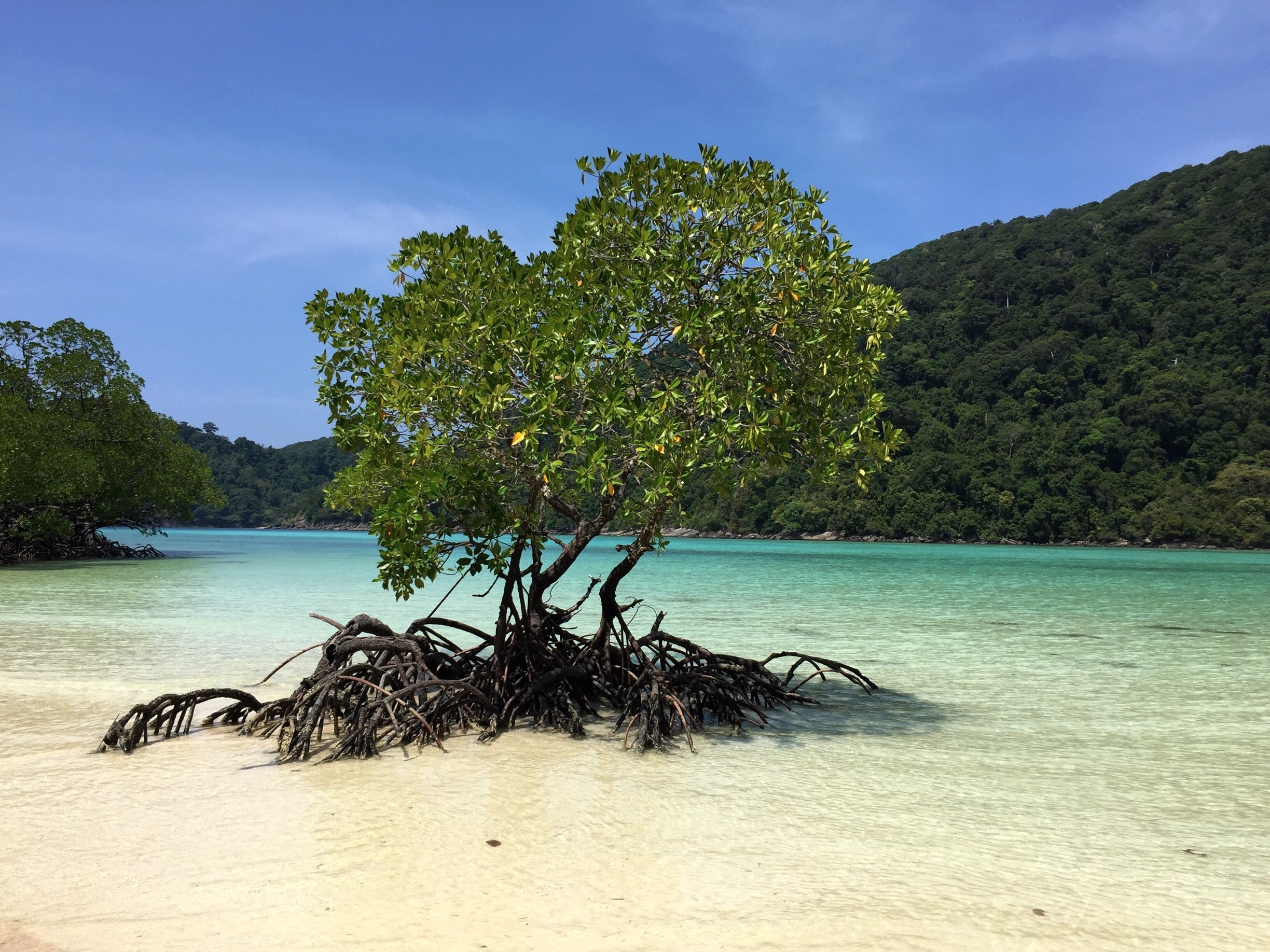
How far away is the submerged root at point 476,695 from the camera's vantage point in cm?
629

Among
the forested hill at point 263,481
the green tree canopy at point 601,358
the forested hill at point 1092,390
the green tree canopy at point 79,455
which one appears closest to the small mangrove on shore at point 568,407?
the green tree canopy at point 601,358

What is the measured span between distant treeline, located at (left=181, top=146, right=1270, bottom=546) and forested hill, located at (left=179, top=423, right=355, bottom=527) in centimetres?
4474

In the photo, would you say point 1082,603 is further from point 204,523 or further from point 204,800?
point 204,523

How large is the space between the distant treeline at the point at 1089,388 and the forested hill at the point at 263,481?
4474 centimetres

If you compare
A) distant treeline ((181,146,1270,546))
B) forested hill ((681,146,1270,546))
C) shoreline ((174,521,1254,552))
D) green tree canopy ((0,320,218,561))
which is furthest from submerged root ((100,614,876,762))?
distant treeline ((181,146,1270,546))

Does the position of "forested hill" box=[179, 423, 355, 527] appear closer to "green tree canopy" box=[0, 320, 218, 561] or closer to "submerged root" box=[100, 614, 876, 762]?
"green tree canopy" box=[0, 320, 218, 561]

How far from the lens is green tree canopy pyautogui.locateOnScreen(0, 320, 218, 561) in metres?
26.4

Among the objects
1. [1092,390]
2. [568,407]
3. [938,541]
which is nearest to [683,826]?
[568,407]

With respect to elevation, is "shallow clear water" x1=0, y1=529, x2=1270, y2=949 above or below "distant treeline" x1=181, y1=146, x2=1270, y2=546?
below

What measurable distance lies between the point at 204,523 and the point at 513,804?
464ft

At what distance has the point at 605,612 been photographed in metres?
7.61

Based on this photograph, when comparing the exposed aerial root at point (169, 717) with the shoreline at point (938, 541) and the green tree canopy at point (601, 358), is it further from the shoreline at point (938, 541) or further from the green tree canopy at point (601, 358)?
the shoreline at point (938, 541)

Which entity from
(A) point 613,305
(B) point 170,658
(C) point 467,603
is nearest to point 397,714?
(A) point 613,305

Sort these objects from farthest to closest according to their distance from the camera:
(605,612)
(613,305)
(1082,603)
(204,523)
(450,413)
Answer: (204,523)
(1082,603)
(605,612)
(613,305)
(450,413)
